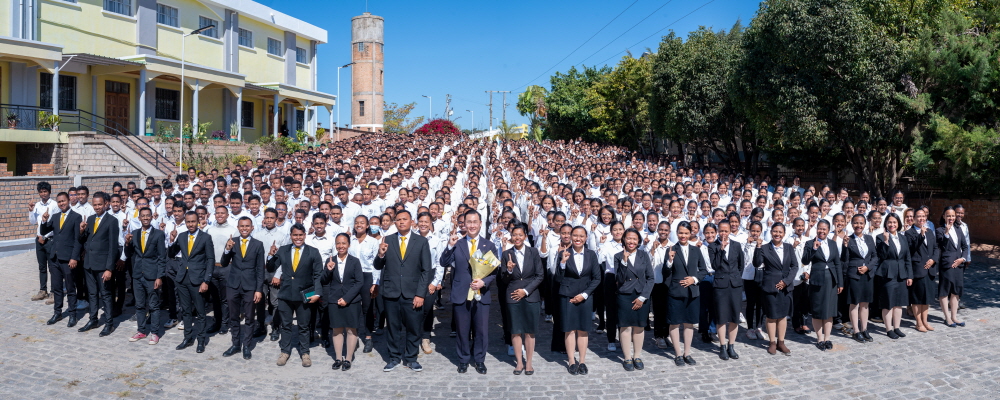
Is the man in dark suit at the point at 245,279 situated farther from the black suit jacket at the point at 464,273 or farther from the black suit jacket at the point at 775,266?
the black suit jacket at the point at 775,266

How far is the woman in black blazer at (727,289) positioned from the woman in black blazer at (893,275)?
212 cm

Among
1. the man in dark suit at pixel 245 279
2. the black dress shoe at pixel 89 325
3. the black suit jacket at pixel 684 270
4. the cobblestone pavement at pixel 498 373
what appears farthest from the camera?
the black dress shoe at pixel 89 325

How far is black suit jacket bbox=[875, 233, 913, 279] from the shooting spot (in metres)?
7.94

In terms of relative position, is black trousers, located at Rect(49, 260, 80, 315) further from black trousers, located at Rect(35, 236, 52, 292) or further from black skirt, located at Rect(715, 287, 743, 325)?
black skirt, located at Rect(715, 287, 743, 325)

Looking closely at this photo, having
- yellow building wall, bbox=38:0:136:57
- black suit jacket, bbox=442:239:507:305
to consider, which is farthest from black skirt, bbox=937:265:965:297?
yellow building wall, bbox=38:0:136:57

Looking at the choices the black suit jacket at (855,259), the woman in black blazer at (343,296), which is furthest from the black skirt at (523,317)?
the black suit jacket at (855,259)

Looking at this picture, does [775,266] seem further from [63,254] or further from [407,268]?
[63,254]

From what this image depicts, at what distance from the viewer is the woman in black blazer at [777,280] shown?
23.5 feet

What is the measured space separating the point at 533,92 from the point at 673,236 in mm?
44999

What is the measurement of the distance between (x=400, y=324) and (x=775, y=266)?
4098 millimetres

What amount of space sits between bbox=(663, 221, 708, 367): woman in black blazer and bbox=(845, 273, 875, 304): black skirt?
2035mm

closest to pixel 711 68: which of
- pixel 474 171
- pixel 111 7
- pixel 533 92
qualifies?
pixel 474 171

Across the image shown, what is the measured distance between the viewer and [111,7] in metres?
22.7

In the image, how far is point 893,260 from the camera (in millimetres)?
7965
